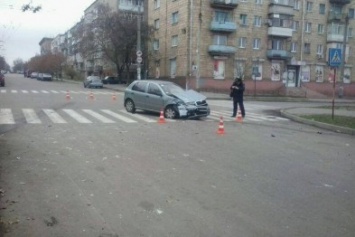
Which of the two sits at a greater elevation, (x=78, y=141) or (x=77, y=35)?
(x=77, y=35)

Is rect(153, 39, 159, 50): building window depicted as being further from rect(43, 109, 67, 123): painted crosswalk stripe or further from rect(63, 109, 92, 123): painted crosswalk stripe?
rect(43, 109, 67, 123): painted crosswalk stripe

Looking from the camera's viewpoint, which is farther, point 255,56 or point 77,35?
point 77,35

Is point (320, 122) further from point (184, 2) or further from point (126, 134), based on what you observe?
point (184, 2)

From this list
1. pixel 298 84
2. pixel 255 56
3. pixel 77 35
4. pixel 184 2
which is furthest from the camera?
pixel 77 35

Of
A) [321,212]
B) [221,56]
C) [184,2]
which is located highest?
[184,2]

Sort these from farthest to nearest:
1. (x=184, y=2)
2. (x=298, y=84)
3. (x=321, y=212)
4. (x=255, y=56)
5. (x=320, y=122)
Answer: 1. (x=298, y=84)
2. (x=255, y=56)
3. (x=184, y=2)
4. (x=320, y=122)
5. (x=321, y=212)

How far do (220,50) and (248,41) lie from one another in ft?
15.3

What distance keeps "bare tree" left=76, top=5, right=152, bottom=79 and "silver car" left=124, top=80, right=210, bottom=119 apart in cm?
3319

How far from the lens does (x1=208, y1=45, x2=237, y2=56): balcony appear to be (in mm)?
45188

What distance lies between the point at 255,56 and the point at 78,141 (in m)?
40.4

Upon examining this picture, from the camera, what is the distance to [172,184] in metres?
6.81

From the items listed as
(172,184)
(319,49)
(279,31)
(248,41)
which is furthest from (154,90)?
(319,49)

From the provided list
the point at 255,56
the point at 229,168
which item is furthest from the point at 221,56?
the point at 229,168

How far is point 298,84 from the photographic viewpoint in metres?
52.3
